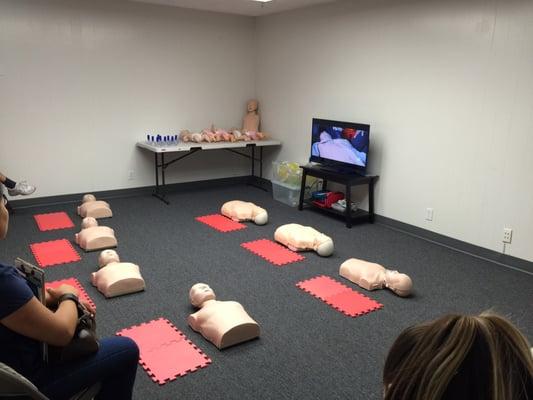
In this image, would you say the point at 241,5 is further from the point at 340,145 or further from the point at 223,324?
the point at 223,324

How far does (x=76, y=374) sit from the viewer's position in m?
1.49

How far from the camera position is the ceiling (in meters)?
5.06

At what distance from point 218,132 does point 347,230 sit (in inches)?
90.7

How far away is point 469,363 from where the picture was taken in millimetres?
701

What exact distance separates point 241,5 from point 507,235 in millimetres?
3756

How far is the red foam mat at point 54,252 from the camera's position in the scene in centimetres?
368

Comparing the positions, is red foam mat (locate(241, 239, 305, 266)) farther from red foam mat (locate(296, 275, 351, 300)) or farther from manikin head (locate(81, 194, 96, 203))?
manikin head (locate(81, 194, 96, 203))

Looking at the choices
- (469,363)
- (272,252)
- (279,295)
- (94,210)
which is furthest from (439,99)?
(469,363)

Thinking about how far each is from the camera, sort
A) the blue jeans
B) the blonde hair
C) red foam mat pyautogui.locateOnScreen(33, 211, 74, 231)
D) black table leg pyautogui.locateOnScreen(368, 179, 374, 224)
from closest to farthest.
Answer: the blonde hair
the blue jeans
red foam mat pyautogui.locateOnScreen(33, 211, 74, 231)
black table leg pyautogui.locateOnScreen(368, 179, 374, 224)

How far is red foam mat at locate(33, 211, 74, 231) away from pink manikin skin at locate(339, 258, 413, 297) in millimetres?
2831

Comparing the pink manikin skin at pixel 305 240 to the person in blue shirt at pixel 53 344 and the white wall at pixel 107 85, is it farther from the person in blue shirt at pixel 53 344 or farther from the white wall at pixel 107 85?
the white wall at pixel 107 85

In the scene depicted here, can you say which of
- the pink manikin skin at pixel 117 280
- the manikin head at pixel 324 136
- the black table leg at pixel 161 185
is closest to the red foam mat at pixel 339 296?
the pink manikin skin at pixel 117 280

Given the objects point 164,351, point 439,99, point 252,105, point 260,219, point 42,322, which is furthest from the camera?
point 252,105

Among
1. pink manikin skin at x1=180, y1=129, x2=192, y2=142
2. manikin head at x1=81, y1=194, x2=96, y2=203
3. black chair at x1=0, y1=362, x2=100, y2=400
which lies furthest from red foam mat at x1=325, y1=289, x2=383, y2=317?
pink manikin skin at x1=180, y1=129, x2=192, y2=142
